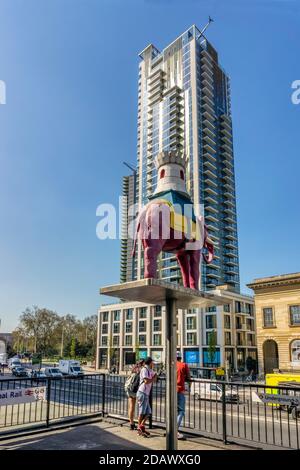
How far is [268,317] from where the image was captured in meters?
40.4

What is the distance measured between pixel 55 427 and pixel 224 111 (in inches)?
3866

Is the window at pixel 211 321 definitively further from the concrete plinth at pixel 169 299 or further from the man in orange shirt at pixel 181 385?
the concrete plinth at pixel 169 299

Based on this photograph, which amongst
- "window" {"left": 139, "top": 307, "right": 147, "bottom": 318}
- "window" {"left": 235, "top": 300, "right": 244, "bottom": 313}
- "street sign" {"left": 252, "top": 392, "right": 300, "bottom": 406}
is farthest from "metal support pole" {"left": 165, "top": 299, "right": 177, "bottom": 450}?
"window" {"left": 139, "top": 307, "right": 147, "bottom": 318}

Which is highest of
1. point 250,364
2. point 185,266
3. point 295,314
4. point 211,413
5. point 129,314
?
point 129,314

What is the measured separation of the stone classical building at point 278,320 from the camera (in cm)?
3803

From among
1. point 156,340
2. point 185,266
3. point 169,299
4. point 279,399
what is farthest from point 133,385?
point 156,340

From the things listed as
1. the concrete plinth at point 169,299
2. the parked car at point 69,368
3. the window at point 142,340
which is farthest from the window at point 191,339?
the concrete plinth at point 169,299

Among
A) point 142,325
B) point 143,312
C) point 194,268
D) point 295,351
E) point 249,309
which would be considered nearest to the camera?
point 194,268

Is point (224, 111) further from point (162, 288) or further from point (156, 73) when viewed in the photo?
point (162, 288)

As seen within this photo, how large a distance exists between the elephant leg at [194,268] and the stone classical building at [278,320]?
3555 centimetres

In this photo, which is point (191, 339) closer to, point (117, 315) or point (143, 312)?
point (143, 312)

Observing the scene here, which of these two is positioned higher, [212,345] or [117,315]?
[117,315]

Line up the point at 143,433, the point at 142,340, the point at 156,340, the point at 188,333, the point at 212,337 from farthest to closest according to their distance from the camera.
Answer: the point at 142,340, the point at 156,340, the point at 188,333, the point at 212,337, the point at 143,433

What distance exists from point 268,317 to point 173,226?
3846 cm
